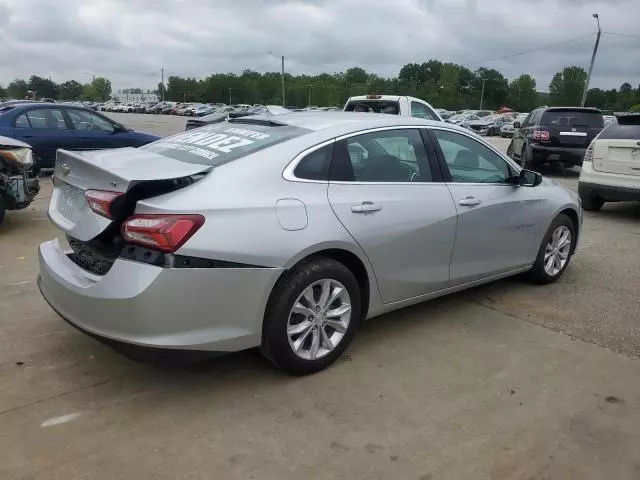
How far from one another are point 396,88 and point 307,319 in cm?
9782

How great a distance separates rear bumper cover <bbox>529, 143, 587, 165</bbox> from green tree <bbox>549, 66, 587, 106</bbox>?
68208mm

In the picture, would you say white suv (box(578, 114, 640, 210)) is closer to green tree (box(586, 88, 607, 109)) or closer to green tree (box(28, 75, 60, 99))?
green tree (box(586, 88, 607, 109))

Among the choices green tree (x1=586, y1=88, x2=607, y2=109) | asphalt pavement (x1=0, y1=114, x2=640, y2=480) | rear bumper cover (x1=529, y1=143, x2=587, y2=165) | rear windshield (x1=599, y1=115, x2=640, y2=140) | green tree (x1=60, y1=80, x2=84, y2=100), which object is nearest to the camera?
asphalt pavement (x1=0, y1=114, x2=640, y2=480)

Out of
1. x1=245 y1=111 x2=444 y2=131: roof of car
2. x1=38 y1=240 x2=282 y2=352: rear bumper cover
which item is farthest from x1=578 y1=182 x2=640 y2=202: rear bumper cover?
x1=38 y1=240 x2=282 y2=352: rear bumper cover

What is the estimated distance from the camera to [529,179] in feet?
15.9

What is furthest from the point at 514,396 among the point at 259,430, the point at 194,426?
the point at 194,426

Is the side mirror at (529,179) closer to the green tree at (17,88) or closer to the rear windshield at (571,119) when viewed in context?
the rear windshield at (571,119)

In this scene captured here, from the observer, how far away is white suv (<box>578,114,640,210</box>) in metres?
8.04

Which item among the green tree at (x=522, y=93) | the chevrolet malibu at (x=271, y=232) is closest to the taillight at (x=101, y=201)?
the chevrolet malibu at (x=271, y=232)

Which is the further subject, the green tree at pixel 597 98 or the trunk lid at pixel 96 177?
the green tree at pixel 597 98

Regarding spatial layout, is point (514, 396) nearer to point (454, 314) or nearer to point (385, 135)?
point (454, 314)

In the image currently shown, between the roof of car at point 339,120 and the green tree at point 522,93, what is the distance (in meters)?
105

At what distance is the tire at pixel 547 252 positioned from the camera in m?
5.12

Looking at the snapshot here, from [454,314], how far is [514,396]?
50.5 inches
